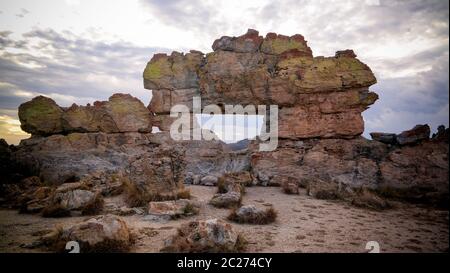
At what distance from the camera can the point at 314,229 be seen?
6.86m

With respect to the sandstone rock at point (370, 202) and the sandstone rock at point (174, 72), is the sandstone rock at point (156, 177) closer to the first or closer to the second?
the sandstone rock at point (370, 202)

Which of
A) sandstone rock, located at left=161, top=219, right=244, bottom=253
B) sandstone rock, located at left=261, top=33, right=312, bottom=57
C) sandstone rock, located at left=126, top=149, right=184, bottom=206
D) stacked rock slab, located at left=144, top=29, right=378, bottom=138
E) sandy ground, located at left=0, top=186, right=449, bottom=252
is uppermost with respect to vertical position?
sandstone rock, located at left=261, top=33, right=312, bottom=57

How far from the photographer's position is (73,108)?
17.8m

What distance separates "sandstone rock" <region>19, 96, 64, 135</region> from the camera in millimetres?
17153

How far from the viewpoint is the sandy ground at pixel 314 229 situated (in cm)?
559

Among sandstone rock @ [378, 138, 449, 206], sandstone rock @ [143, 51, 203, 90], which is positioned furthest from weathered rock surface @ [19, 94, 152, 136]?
sandstone rock @ [378, 138, 449, 206]

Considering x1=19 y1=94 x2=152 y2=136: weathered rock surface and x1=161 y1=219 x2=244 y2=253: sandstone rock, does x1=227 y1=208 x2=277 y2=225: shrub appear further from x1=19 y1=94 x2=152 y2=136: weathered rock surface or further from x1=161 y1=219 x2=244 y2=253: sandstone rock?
x1=19 y1=94 x2=152 y2=136: weathered rock surface

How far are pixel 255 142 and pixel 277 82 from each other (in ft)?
14.1

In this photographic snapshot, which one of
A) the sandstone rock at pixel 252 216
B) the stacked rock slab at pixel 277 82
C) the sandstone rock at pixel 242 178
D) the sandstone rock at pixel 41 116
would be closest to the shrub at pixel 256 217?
the sandstone rock at pixel 252 216

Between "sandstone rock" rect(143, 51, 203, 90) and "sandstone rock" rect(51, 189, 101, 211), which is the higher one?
"sandstone rock" rect(143, 51, 203, 90)

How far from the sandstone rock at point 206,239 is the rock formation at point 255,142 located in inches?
253

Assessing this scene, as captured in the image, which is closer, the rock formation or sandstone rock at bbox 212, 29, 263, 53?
the rock formation

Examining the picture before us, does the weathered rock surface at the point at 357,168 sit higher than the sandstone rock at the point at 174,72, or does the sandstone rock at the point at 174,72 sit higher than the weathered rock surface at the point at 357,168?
the sandstone rock at the point at 174,72

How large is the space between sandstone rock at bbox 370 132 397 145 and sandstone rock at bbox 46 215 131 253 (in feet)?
51.1
